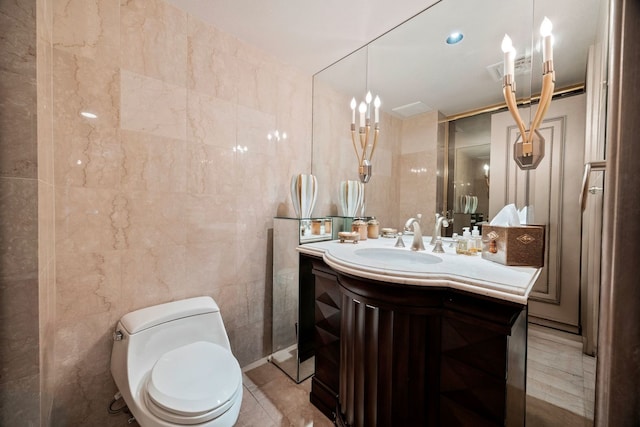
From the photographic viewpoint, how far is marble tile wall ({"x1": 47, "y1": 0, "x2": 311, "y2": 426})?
1.11m

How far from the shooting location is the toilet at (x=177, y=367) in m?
0.92

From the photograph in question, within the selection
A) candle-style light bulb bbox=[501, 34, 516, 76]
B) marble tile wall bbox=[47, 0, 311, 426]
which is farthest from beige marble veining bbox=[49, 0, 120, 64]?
candle-style light bulb bbox=[501, 34, 516, 76]

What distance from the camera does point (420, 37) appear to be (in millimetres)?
1517

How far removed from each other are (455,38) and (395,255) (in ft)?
4.47

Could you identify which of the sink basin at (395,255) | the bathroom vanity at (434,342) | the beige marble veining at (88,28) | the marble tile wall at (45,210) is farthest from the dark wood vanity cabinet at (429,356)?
the beige marble veining at (88,28)

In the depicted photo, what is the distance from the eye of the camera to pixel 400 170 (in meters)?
1.78

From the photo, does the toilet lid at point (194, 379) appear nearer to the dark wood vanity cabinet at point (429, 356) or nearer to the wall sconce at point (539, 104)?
the dark wood vanity cabinet at point (429, 356)

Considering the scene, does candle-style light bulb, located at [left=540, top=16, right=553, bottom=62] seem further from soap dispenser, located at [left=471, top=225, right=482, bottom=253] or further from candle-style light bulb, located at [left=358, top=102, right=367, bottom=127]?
candle-style light bulb, located at [left=358, top=102, right=367, bottom=127]

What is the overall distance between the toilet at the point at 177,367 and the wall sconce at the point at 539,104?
166cm

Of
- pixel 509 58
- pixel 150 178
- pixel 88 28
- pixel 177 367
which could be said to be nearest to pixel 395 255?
pixel 509 58

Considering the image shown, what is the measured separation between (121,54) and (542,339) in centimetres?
246

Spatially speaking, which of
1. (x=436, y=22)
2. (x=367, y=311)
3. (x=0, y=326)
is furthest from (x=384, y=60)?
(x=0, y=326)

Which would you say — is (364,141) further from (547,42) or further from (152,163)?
(152,163)

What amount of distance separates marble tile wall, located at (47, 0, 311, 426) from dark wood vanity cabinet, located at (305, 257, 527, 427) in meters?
0.92
